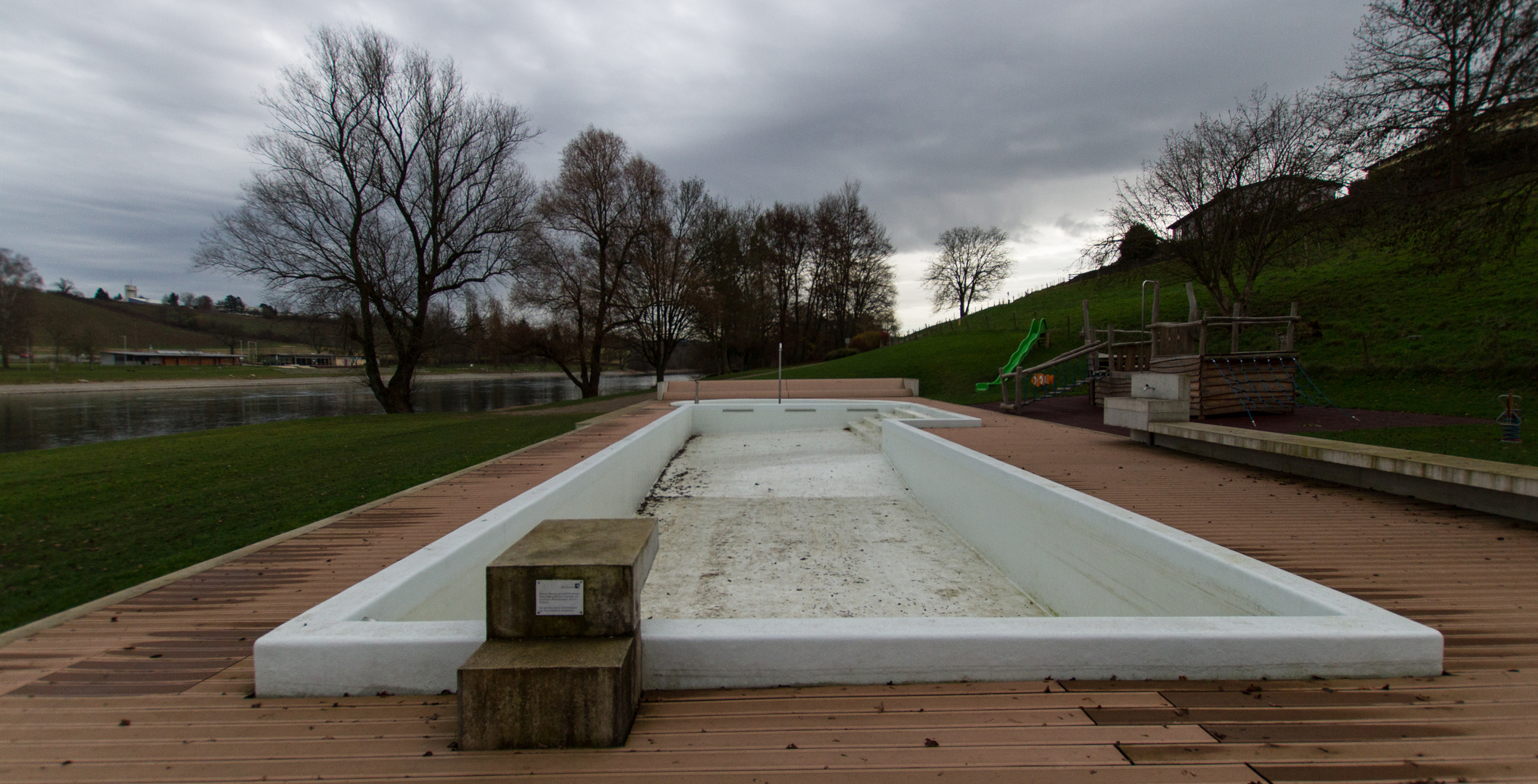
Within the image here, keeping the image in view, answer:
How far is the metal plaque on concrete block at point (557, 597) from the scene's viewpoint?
196cm

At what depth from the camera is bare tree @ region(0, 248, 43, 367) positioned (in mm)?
42375

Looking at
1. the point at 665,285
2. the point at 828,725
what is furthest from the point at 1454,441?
the point at 665,285

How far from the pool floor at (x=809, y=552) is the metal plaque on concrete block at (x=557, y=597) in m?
2.41

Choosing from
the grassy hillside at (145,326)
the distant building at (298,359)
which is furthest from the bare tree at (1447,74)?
the distant building at (298,359)

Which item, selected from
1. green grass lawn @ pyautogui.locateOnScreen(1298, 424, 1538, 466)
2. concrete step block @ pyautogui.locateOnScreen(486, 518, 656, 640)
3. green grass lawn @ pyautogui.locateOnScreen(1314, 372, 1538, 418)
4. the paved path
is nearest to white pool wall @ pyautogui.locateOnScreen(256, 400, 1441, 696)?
concrete step block @ pyautogui.locateOnScreen(486, 518, 656, 640)

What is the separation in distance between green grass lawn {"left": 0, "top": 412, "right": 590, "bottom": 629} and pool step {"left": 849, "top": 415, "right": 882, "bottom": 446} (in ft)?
18.5

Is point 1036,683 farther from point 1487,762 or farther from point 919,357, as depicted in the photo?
point 919,357

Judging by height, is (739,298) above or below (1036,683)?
above

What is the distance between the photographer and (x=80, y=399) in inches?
1300

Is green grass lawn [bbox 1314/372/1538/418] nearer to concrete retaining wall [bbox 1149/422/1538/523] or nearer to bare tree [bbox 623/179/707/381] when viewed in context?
concrete retaining wall [bbox 1149/422/1538/523]

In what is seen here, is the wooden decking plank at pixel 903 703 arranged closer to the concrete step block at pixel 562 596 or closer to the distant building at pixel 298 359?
the concrete step block at pixel 562 596

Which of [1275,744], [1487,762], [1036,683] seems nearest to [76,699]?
[1036,683]

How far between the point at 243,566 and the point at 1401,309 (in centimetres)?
2247

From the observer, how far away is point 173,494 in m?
6.41
